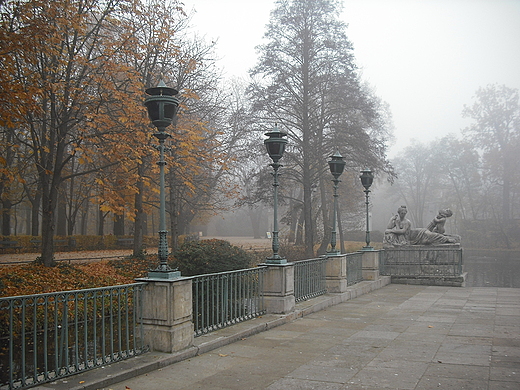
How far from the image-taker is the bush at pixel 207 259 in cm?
1474

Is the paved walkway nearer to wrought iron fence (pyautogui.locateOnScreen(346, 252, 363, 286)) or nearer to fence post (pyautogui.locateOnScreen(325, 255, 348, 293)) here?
fence post (pyautogui.locateOnScreen(325, 255, 348, 293))

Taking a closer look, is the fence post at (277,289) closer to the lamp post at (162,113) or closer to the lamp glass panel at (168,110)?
the lamp post at (162,113)

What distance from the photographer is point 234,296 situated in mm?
10156

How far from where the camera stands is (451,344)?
8633mm

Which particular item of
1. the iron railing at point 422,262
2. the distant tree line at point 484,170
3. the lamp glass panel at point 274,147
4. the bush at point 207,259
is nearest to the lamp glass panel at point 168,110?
the lamp glass panel at point 274,147

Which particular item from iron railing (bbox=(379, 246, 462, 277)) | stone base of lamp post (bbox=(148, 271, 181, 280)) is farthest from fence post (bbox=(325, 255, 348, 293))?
stone base of lamp post (bbox=(148, 271, 181, 280))

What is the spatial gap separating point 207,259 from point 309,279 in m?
3.15

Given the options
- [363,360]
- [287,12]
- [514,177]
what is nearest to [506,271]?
[287,12]

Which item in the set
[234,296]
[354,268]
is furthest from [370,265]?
[234,296]

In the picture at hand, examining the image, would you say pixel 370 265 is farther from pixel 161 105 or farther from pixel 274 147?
pixel 161 105

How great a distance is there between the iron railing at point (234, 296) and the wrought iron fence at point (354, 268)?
629 centimetres

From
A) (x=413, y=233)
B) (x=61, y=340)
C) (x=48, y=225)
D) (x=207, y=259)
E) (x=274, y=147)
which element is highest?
(x=274, y=147)

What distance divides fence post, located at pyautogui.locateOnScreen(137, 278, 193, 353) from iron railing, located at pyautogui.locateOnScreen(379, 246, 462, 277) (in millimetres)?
13698

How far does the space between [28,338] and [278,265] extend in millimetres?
5676
